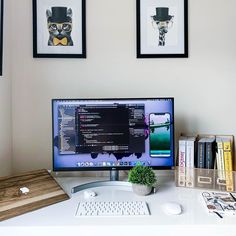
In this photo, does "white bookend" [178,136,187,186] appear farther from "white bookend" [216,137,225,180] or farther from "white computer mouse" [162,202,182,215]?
"white computer mouse" [162,202,182,215]

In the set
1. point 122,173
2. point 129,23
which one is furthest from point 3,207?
point 129,23

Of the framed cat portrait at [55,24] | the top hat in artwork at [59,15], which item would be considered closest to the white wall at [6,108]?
the framed cat portrait at [55,24]

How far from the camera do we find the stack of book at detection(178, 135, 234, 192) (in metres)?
1.44

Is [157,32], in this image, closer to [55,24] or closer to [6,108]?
[55,24]

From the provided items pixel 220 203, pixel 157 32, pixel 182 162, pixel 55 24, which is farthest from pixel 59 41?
pixel 220 203

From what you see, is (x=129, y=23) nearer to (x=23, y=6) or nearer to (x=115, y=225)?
(x=23, y=6)

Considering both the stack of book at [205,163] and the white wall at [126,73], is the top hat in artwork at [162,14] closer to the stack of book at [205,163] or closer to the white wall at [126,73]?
the white wall at [126,73]

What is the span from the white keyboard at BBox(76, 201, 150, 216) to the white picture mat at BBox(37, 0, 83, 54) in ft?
3.06

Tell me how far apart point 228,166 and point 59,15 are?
131 cm

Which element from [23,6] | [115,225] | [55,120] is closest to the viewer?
[115,225]

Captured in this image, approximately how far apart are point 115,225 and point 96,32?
1143 mm

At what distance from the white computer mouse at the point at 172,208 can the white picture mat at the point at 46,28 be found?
105cm

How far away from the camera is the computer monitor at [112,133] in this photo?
1.46m

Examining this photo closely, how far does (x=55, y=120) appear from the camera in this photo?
1.46 meters
